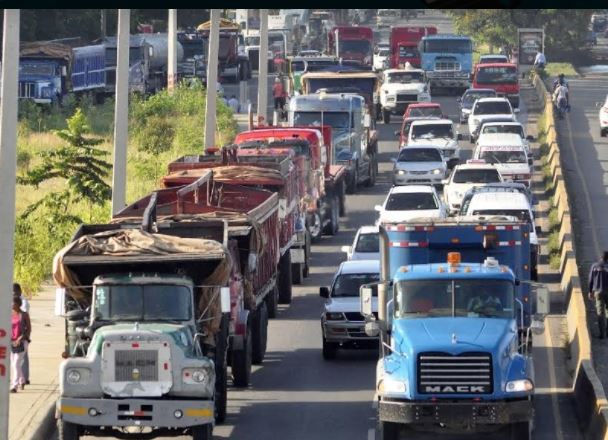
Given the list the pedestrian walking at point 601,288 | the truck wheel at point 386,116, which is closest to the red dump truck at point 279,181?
the pedestrian walking at point 601,288

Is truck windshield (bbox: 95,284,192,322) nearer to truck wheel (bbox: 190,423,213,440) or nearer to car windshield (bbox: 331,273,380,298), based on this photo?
truck wheel (bbox: 190,423,213,440)

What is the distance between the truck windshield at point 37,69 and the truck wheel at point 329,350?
5143 centimetres

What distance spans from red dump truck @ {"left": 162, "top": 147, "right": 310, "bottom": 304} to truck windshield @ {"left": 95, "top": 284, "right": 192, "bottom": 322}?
9831 millimetres

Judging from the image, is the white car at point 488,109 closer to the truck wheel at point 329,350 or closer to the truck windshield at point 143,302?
the truck wheel at point 329,350

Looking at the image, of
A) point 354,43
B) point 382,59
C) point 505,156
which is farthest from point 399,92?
point 382,59

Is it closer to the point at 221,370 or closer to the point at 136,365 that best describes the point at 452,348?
the point at 221,370

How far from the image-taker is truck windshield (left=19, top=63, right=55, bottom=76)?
76.9 metres

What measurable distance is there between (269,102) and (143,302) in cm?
6261

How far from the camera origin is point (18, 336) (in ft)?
76.7

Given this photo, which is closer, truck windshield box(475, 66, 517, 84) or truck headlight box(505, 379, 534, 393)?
truck headlight box(505, 379, 534, 393)

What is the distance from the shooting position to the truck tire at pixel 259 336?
1051 inches

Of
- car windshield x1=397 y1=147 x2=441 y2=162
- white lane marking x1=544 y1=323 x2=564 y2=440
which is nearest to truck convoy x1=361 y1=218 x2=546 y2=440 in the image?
white lane marking x1=544 y1=323 x2=564 y2=440
